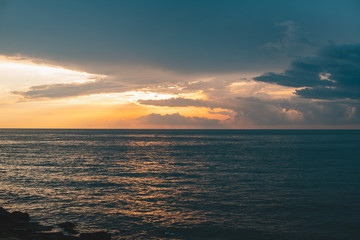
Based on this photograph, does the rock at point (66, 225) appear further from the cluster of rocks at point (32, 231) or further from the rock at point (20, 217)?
the rock at point (20, 217)

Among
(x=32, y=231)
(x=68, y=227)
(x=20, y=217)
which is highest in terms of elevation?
(x=20, y=217)

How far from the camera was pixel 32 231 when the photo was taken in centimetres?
2130

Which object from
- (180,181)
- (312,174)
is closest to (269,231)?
(180,181)

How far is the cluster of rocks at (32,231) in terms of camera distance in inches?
773

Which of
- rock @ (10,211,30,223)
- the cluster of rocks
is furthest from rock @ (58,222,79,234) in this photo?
rock @ (10,211,30,223)

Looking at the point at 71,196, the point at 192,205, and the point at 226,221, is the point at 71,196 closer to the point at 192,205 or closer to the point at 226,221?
the point at 192,205

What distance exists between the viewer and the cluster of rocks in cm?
1964

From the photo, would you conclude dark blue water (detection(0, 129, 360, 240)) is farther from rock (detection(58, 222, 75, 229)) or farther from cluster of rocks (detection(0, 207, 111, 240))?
cluster of rocks (detection(0, 207, 111, 240))

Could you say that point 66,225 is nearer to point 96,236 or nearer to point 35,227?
point 35,227

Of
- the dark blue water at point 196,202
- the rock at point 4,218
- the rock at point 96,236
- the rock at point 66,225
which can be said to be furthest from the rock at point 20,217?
the rock at point 96,236

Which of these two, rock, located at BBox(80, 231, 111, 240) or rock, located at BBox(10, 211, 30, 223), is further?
rock, located at BBox(10, 211, 30, 223)

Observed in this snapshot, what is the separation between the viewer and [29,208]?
28656mm

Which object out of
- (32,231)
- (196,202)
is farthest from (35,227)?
(196,202)

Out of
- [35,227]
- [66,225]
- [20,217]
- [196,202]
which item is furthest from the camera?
[196,202]
